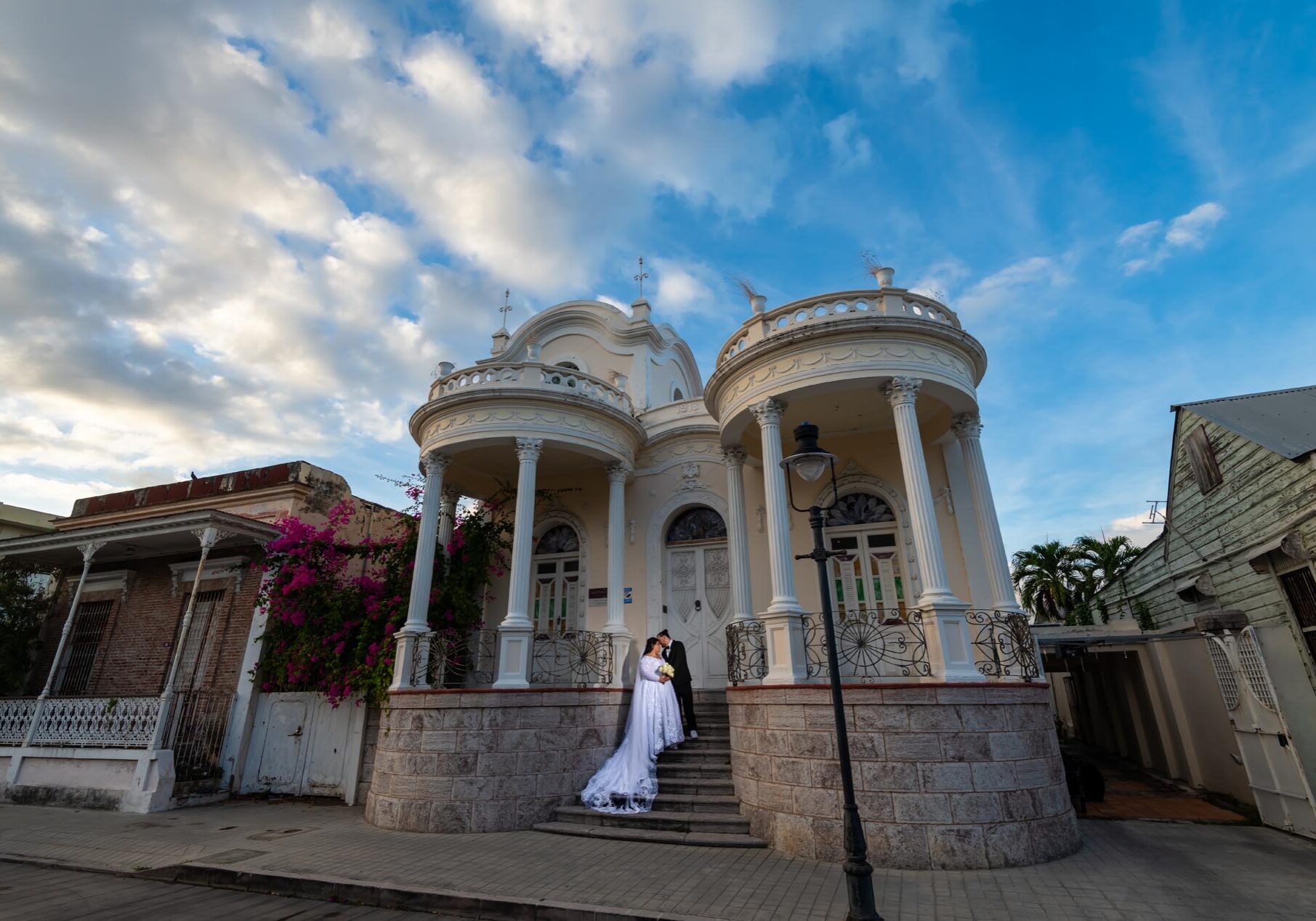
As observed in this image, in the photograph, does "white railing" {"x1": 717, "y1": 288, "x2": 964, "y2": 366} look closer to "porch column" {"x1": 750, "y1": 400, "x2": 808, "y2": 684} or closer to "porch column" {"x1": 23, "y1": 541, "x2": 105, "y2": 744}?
"porch column" {"x1": 750, "y1": 400, "x2": 808, "y2": 684}

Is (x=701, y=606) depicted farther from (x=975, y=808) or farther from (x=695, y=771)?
(x=975, y=808)

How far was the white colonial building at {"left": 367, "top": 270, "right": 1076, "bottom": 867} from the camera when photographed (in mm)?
6035

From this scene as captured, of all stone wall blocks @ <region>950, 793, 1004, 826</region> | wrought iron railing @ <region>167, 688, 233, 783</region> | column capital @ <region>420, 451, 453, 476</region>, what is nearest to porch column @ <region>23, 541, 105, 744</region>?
wrought iron railing @ <region>167, 688, 233, 783</region>

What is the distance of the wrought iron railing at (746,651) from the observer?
7.55 m

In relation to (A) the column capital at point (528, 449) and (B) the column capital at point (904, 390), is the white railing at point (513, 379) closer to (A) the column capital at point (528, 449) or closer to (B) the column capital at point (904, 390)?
(A) the column capital at point (528, 449)

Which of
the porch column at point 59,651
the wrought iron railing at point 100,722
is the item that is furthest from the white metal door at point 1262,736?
the porch column at point 59,651

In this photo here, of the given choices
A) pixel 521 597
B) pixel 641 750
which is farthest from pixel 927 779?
pixel 521 597

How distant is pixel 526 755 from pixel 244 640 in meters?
6.67

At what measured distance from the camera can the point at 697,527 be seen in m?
11.1

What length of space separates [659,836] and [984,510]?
5.93 metres

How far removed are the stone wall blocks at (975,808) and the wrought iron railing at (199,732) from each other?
1091 cm

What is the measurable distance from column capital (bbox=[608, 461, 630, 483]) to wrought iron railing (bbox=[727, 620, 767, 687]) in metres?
3.39

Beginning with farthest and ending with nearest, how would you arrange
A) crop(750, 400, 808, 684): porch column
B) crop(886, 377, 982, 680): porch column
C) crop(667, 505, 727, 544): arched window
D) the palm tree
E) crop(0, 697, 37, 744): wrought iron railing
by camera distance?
the palm tree → crop(667, 505, 727, 544): arched window → crop(0, 697, 37, 744): wrought iron railing → crop(750, 400, 808, 684): porch column → crop(886, 377, 982, 680): porch column

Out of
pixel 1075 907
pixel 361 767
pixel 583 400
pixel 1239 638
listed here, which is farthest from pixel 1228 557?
pixel 361 767
